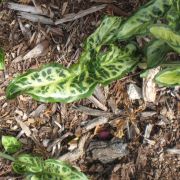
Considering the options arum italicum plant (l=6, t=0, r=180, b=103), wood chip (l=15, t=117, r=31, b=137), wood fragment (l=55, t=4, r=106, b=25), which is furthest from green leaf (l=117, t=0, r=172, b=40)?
wood chip (l=15, t=117, r=31, b=137)

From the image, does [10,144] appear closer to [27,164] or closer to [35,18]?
[27,164]

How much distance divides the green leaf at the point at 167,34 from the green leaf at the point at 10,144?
2.92ft

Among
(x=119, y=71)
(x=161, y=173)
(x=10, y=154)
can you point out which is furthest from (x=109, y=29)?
(x=10, y=154)

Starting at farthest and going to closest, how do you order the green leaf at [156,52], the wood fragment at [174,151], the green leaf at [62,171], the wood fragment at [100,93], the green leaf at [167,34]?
the wood fragment at [100,93]
the wood fragment at [174,151]
the green leaf at [62,171]
the green leaf at [156,52]
the green leaf at [167,34]

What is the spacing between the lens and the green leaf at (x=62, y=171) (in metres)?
1.63

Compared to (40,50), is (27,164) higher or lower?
lower

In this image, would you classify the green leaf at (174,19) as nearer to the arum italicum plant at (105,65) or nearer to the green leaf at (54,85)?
the arum italicum plant at (105,65)

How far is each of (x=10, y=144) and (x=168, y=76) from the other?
2.79ft

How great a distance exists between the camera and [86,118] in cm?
185

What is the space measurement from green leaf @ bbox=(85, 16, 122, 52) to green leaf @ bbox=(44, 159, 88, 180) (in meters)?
0.48

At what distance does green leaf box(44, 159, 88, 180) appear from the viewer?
1.63 m

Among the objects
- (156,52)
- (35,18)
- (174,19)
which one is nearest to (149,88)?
(156,52)

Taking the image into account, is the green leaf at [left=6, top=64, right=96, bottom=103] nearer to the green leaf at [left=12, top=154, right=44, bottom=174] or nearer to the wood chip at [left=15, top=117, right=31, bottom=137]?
the green leaf at [left=12, top=154, right=44, bottom=174]

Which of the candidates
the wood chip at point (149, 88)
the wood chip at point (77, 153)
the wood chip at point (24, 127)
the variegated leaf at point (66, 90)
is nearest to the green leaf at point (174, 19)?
the variegated leaf at point (66, 90)
